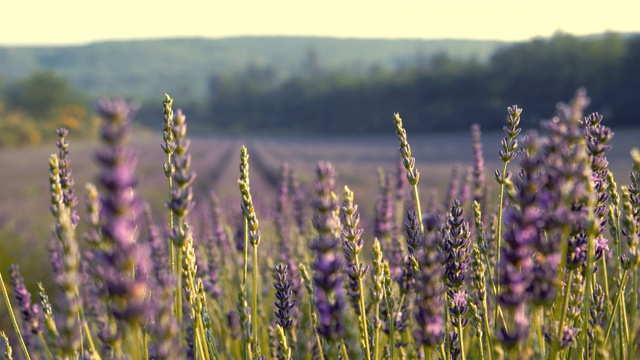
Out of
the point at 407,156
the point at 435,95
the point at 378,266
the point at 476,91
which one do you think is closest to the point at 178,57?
the point at 435,95

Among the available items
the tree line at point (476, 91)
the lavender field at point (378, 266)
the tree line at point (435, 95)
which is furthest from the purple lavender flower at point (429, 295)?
the tree line at point (476, 91)

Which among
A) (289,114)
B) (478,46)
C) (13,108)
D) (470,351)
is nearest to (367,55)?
(478,46)

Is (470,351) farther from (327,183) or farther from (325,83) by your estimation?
(325,83)

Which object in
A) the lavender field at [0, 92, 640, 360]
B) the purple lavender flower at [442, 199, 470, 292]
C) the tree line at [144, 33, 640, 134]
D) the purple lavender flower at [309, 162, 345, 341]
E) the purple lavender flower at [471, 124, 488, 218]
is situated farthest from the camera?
the tree line at [144, 33, 640, 134]

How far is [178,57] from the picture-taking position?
164125mm

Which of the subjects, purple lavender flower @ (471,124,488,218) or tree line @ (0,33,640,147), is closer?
purple lavender flower @ (471,124,488,218)

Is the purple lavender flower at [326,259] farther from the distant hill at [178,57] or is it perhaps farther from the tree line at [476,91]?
the distant hill at [178,57]

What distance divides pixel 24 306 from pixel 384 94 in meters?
48.6

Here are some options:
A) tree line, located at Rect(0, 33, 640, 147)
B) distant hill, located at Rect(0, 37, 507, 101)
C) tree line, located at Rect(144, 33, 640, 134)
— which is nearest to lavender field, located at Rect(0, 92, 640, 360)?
tree line, located at Rect(0, 33, 640, 147)

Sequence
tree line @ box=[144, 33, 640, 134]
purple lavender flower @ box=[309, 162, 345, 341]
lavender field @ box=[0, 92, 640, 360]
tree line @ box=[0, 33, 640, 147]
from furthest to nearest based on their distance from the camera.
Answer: tree line @ box=[0, 33, 640, 147]
tree line @ box=[144, 33, 640, 134]
purple lavender flower @ box=[309, 162, 345, 341]
lavender field @ box=[0, 92, 640, 360]

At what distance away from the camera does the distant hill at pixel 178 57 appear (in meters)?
143

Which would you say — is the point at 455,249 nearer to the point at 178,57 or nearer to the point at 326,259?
the point at 326,259

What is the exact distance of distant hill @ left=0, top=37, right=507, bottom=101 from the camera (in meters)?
143

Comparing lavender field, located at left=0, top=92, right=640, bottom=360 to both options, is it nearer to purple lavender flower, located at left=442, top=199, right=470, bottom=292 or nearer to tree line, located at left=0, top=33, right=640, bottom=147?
purple lavender flower, located at left=442, top=199, right=470, bottom=292
